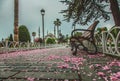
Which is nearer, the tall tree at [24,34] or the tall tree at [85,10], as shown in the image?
the tall tree at [85,10]

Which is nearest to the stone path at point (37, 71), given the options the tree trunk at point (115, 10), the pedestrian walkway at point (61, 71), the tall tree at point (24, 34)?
the pedestrian walkway at point (61, 71)

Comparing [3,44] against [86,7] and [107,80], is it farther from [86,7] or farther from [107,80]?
[107,80]

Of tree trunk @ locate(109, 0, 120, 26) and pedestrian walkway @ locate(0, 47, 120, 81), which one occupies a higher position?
tree trunk @ locate(109, 0, 120, 26)

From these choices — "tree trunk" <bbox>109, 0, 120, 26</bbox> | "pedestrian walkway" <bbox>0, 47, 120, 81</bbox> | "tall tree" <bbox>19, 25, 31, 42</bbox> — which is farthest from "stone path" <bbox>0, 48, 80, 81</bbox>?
"tall tree" <bbox>19, 25, 31, 42</bbox>

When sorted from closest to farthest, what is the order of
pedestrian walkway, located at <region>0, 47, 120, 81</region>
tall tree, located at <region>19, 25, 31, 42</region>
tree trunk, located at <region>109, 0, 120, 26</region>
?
pedestrian walkway, located at <region>0, 47, 120, 81</region>
tree trunk, located at <region>109, 0, 120, 26</region>
tall tree, located at <region>19, 25, 31, 42</region>

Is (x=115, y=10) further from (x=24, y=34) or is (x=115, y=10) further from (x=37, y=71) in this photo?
(x=24, y=34)

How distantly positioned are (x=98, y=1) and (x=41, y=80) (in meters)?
10.9

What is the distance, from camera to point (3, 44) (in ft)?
55.9

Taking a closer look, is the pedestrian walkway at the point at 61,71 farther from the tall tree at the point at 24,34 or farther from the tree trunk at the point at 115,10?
the tall tree at the point at 24,34

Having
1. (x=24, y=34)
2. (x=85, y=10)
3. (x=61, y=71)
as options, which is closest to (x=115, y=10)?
(x=85, y=10)

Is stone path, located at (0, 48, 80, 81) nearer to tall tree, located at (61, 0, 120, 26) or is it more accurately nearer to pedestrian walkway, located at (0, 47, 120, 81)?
pedestrian walkway, located at (0, 47, 120, 81)

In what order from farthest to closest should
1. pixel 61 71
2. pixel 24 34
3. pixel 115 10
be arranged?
pixel 24 34 → pixel 115 10 → pixel 61 71

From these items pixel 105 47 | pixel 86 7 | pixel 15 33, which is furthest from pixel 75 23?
pixel 15 33

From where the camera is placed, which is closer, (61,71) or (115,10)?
(61,71)
